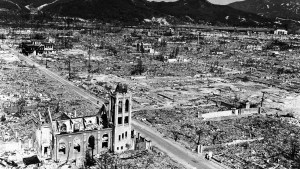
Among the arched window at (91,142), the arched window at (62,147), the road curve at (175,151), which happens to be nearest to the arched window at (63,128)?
the arched window at (62,147)

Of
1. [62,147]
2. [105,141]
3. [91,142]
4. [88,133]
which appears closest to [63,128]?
[62,147]

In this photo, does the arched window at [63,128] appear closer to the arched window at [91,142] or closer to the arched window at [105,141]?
the arched window at [91,142]

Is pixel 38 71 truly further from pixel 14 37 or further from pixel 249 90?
pixel 14 37

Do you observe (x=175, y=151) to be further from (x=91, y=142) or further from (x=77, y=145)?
(x=77, y=145)

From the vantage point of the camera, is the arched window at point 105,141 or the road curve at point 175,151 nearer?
the road curve at point 175,151

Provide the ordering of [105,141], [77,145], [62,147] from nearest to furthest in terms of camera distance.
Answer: [62,147] < [77,145] < [105,141]

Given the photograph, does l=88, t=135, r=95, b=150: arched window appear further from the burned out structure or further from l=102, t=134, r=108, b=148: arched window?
l=102, t=134, r=108, b=148: arched window

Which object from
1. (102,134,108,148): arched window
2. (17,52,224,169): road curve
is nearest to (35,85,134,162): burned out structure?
(102,134,108,148): arched window

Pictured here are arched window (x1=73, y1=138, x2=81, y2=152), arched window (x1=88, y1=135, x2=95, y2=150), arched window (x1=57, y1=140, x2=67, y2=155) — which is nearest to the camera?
arched window (x1=57, y1=140, x2=67, y2=155)

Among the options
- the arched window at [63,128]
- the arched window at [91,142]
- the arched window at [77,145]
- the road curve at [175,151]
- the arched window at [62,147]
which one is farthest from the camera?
the arched window at [91,142]
